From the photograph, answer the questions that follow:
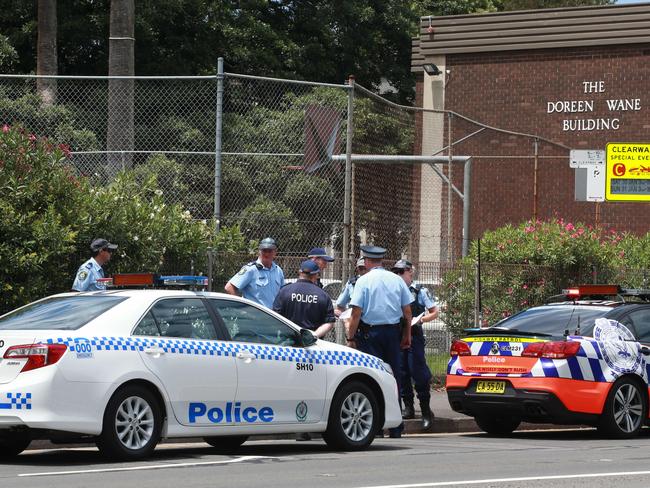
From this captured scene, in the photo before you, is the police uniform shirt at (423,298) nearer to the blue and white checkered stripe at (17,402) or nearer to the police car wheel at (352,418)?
the police car wheel at (352,418)

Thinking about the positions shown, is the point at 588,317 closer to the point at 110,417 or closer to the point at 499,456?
the point at 499,456

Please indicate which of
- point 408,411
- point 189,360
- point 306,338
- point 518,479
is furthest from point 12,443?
point 408,411

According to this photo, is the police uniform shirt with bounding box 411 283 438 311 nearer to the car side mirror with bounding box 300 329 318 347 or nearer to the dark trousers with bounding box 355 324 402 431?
the dark trousers with bounding box 355 324 402 431

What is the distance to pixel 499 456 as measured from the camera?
37.4 feet

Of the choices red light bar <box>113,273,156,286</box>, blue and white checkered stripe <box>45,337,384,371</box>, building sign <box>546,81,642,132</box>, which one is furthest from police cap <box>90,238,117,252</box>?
building sign <box>546,81,642,132</box>

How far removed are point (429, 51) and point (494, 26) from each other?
180cm

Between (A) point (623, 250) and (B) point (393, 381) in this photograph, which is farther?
(A) point (623, 250)

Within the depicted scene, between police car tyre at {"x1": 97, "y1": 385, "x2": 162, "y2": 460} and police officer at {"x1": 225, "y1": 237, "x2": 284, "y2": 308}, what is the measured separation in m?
3.55

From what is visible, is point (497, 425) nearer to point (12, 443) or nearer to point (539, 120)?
point (12, 443)

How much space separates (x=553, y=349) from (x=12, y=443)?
5276 millimetres

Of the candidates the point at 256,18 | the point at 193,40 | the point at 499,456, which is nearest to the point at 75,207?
the point at 499,456

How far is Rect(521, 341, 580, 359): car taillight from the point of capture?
12.8 meters

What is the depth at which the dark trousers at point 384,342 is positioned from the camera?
13039 mm

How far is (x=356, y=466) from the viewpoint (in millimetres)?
10320
